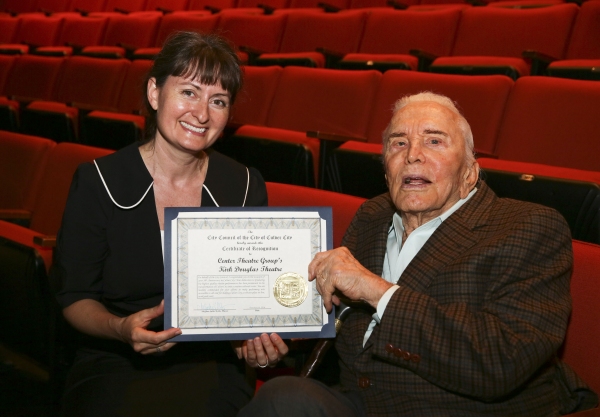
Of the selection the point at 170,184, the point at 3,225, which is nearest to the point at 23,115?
the point at 3,225

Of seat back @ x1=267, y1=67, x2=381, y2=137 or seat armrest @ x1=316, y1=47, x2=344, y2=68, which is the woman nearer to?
seat back @ x1=267, y1=67, x2=381, y2=137

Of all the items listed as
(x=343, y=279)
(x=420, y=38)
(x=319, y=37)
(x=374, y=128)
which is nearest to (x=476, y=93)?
(x=374, y=128)

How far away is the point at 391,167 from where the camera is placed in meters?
→ 1.35

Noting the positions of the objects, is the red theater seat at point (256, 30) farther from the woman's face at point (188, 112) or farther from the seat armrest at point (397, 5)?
the woman's face at point (188, 112)

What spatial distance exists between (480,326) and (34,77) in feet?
14.6

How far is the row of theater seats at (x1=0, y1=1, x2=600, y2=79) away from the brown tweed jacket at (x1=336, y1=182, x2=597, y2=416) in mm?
1375

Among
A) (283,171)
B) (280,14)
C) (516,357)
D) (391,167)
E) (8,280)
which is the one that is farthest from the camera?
(280,14)

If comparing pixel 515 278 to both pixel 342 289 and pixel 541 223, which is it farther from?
pixel 342 289

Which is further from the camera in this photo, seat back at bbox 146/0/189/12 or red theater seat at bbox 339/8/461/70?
seat back at bbox 146/0/189/12

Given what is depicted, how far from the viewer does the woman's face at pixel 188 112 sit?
1.40m

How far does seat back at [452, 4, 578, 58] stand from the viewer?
2924 mm

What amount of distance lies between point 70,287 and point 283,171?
3.45ft

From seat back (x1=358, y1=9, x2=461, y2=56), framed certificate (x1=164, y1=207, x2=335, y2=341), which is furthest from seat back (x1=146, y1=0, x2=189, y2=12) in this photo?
framed certificate (x1=164, y1=207, x2=335, y2=341)

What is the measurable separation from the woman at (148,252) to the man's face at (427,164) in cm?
38
